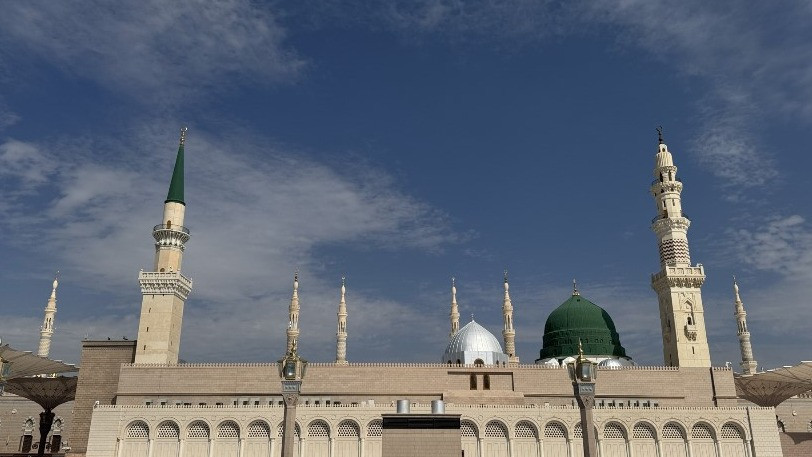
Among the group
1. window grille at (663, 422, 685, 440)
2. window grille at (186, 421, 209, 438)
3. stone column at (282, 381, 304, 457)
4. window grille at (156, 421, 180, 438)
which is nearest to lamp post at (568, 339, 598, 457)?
stone column at (282, 381, 304, 457)

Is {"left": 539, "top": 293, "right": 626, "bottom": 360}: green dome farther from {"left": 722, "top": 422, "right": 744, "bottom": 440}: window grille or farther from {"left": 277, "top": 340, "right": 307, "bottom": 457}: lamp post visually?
{"left": 277, "top": 340, "right": 307, "bottom": 457}: lamp post

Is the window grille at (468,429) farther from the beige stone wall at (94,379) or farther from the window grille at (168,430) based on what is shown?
the beige stone wall at (94,379)

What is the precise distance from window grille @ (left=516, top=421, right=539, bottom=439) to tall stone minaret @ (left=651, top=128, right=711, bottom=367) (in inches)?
556

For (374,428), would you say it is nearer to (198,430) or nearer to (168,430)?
(198,430)

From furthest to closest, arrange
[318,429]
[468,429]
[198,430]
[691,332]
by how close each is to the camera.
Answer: [691,332]
[198,430]
[318,429]
[468,429]

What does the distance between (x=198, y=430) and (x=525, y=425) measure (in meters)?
20.6

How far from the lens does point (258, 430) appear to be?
4009 cm

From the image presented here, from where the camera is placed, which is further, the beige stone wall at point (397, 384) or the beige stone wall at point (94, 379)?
the beige stone wall at point (94, 379)

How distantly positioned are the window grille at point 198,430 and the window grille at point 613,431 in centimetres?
2495

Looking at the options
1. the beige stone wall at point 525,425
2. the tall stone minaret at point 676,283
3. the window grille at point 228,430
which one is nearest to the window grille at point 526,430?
the beige stone wall at point 525,425

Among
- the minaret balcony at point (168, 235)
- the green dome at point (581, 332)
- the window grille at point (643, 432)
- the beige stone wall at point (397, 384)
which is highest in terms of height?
the minaret balcony at point (168, 235)

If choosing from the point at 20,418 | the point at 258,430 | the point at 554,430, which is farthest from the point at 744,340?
the point at 20,418

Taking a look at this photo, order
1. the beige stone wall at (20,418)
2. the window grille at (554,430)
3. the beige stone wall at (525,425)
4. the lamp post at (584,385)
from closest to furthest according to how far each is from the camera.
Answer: the lamp post at (584,385), the beige stone wall at (525,425), the window grille at (554,430), the beige stone wall at (20,418)

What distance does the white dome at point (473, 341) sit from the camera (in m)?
50.8
